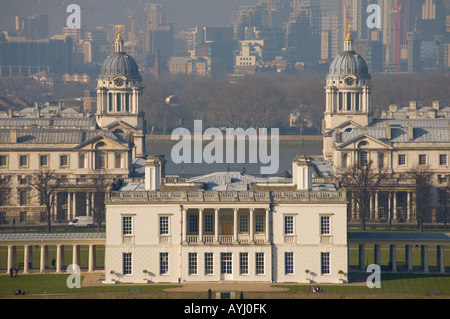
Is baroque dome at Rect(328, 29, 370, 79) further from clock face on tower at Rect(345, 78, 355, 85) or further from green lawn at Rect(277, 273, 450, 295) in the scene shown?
green lawn at Rect(277, 273, 450, 295)

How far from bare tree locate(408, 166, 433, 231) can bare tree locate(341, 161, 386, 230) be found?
9.14 feet

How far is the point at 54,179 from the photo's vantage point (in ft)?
440

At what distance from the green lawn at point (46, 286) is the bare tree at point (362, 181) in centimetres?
3601

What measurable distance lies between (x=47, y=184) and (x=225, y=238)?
141ft

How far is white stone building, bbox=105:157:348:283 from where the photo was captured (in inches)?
3597

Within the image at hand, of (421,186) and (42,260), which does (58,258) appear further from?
(421,186)

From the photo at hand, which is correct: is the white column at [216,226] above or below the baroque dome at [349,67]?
below

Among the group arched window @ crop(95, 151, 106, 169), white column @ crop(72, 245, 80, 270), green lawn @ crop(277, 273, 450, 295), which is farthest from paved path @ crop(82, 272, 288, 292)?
arched window @ crop(95, 151, 106, 169)

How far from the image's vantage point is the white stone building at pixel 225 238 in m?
91.4

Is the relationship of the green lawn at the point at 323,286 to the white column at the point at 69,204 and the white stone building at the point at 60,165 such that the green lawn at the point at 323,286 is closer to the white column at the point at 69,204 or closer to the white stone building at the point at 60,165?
the white stone building at the point at 60,165

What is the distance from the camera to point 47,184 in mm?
132250

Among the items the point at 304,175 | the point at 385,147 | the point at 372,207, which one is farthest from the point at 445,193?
the point at 304,175

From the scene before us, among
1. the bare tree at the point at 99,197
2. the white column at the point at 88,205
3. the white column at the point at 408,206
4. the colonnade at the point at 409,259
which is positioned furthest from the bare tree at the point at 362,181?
the colonnade at the point at 409,259
